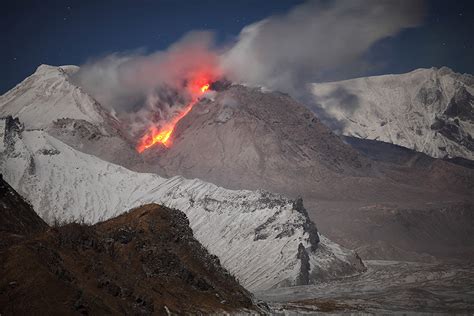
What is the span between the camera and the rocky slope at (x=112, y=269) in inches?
3152

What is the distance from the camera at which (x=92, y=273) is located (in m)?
92.3

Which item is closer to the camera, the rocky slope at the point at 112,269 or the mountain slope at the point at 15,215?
the rocky slope at the point at 112,269

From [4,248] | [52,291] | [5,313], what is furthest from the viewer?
[4,248]

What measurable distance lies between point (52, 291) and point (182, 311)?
78.9 feet

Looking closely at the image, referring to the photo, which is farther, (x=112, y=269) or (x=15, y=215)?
(x=15, y=215)

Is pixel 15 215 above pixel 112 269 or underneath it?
above

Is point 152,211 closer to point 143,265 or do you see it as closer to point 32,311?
point 143,265

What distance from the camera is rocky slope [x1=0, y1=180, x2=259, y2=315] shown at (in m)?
80.1

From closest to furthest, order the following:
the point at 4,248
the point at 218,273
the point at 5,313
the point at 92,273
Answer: the point at 5,313, the point at 4,248, the point at 92,273, the point at 218,273

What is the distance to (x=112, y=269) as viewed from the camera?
98000 millimetres

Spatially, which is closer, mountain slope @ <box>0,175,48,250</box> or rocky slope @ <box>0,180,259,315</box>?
rocky slope @ <box>0,180,259,315</box>

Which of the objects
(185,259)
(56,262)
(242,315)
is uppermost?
(56,262)

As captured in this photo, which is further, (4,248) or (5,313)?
(4,248)

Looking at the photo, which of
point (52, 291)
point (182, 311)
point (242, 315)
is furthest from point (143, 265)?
point (52, 291)
